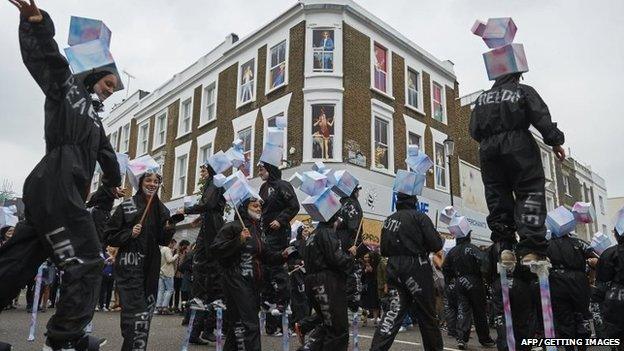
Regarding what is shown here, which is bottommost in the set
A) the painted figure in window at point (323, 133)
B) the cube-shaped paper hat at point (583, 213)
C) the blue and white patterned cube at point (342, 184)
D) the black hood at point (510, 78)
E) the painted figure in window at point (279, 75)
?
the cube-shaped paper hat at point (583, 213)

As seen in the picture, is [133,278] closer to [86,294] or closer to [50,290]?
[86,294]

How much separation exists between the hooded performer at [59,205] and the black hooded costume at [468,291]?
6994 millimetres

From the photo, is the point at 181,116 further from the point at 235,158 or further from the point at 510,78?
the point at 510,78

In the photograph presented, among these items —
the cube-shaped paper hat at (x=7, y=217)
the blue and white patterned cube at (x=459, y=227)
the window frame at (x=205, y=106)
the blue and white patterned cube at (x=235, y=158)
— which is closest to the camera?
the blue and white patterned cube at (x=235, y=158)

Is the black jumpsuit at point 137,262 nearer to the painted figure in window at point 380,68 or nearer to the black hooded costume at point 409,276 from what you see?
the black hooded costume at point 409,276

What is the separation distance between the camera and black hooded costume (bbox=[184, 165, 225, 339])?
7.17 m

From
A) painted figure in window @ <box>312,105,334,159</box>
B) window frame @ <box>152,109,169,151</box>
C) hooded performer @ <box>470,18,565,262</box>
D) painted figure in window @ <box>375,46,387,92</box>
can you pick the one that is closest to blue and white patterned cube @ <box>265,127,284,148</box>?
hooded performer @ <box>470,18,565,262</box>

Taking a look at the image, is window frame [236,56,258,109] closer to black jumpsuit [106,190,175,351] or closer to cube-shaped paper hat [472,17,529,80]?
black jumpsuit [106,190,175,351]

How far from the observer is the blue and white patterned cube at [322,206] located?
5969 millimetres

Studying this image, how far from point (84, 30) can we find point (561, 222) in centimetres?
690

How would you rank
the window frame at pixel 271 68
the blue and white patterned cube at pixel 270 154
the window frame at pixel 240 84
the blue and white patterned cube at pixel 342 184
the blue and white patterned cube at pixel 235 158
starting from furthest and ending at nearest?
1. the window frame at pixel 240 84
2. the window frame at pixel 271 68
3. the blue and white patterned cube at pixel 342 184
4. the blue and white patterned cube at pixel 270 154
5. the blue and white patterned cube at pixel 235 158

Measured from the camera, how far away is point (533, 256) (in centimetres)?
394

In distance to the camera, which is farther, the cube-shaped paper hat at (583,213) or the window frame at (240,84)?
the window frame at (240,84)

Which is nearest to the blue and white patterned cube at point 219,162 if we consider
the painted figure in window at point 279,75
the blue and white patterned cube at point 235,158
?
the blue and white patterned cube at point 235,158
